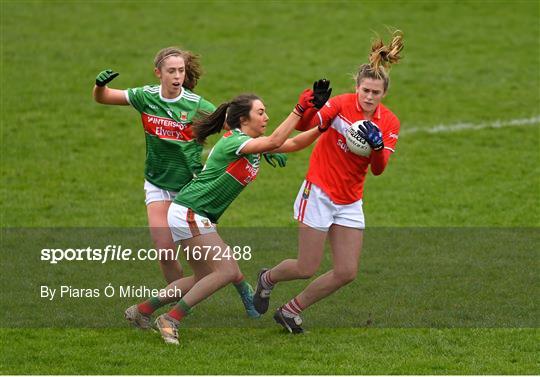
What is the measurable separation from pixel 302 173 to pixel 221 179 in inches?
316

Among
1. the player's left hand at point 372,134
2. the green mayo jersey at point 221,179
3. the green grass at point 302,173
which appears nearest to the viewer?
the player's left hand at point 372,134

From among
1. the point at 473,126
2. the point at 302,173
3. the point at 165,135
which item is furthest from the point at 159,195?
the point at 473,126

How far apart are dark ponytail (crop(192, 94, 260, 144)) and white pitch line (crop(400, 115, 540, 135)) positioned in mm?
9692

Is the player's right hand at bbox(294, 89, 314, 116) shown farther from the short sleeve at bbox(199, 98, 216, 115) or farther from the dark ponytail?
the short sleeve at bbox(199, 98, 216, 115)

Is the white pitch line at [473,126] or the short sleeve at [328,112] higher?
the short sleeve at [328,112]

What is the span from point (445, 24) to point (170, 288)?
16.0 meters

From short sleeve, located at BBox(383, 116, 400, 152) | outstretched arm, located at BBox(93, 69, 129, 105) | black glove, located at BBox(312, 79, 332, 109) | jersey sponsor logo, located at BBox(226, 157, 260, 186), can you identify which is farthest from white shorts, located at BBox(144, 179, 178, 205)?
short sleeve, located at BBox(383, 116, 400, 152)

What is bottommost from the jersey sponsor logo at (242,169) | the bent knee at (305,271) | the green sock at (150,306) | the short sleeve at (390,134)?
the green sock at (150,306)

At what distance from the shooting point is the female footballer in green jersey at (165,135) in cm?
1028

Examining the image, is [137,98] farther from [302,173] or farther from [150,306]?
[302,173]

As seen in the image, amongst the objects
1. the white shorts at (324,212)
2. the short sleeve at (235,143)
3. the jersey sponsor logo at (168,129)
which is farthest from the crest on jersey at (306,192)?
the jersey sponsor logo at (168,129)

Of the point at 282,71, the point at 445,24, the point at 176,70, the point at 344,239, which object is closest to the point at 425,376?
the point at 344,239

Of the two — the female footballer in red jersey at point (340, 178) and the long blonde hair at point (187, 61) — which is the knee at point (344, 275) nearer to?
the female footballer in red jersey at point (340, 178)

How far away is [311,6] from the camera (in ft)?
84.4
